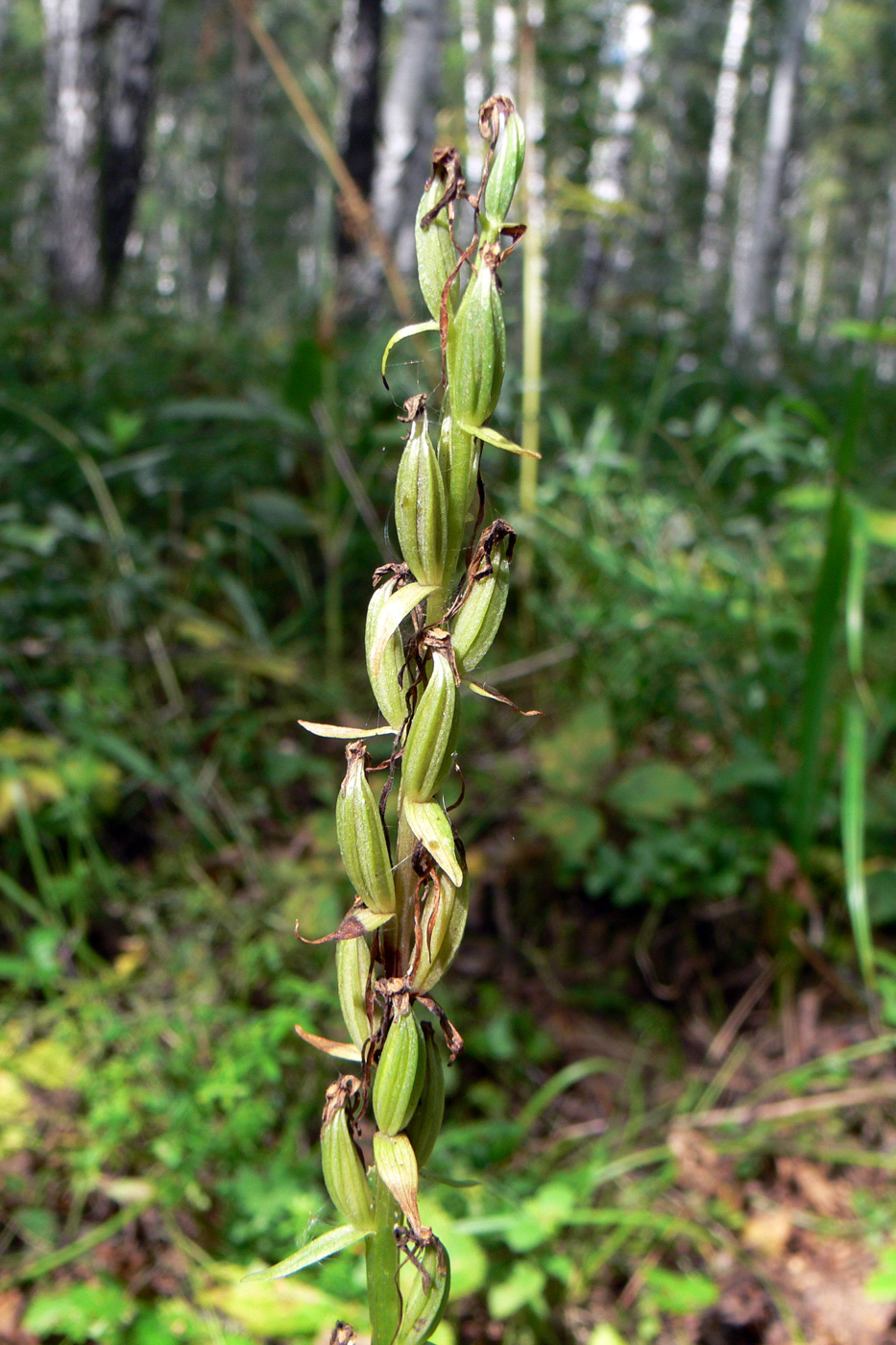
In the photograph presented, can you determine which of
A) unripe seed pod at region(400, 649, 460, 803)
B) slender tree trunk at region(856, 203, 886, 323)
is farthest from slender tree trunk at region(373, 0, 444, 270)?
slender tree trunk at region(856, 203, 886, 323)

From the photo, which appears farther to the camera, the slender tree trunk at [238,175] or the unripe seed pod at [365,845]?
the slender tree trunk at [238,175]

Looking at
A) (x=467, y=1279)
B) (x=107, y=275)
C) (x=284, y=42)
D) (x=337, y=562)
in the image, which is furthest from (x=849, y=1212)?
(x=284, y=42)

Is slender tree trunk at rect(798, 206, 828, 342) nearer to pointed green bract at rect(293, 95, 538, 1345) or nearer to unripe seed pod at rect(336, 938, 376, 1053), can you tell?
pointed green bract at rect(293, 95, 538, 1345)

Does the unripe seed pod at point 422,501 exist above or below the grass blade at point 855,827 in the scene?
above

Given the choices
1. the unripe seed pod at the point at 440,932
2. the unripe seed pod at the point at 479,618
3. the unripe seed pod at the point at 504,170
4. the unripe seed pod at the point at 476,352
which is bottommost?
the unripe seed pod at the point at 440,932

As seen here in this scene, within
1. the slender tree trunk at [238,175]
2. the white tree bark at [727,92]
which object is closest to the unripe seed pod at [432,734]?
the slender tree trunk at [238,175]

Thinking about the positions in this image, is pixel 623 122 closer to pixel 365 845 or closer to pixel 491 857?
pixel 491 857

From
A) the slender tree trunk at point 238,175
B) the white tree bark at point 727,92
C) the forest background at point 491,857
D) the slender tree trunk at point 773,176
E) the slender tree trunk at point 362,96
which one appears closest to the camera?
the forest background at point 491,857

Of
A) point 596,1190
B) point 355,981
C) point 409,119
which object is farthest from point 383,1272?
point 409,119

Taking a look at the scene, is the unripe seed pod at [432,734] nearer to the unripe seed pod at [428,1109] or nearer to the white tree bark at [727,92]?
the unripe seed pod at [428,1109]
